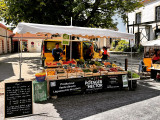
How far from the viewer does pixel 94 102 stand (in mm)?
5527

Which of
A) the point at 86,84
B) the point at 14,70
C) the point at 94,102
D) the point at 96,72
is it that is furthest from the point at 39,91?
the point at 14,70

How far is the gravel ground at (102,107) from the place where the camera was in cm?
443

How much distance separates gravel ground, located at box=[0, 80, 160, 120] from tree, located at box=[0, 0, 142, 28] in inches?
397

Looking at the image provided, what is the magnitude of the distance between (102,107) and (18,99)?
2.72 meters

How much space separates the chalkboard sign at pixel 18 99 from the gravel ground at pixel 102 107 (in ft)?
0.92

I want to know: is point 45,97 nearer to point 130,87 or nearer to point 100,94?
point 100,94

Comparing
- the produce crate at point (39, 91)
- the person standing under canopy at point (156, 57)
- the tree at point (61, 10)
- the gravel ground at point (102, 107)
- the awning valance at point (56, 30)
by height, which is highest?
the tree at point (61, 10)

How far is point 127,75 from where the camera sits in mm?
7031

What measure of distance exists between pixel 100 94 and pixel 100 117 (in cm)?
210

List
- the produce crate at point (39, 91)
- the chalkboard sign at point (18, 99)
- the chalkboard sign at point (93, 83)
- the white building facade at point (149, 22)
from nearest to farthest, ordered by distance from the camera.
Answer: the chalkboard sign at point (18, 99) < the produce crate at point (39, 91) < the chalkboard sign at point (93, 83) < the white building facade at point (149, 22)

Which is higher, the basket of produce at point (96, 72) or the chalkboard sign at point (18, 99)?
the basket of produce at point (96, 72)

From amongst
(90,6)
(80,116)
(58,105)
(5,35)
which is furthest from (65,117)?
(5,35)

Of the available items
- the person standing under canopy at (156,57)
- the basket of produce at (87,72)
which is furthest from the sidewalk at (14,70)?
the person standing under canopy at (156,57)

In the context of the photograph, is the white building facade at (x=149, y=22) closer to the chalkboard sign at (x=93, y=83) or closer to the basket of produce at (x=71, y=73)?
the chalkboard sign at (x=93, y=83)
